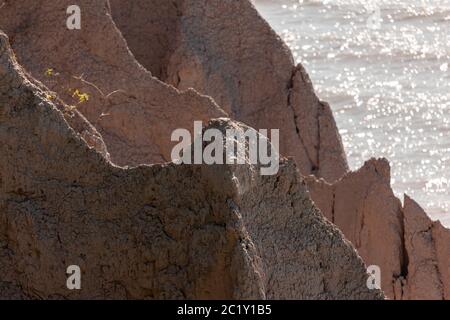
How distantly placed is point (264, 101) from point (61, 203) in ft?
17.3

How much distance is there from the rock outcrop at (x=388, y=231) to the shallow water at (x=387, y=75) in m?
6.87

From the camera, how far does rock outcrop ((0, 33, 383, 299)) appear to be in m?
6.63

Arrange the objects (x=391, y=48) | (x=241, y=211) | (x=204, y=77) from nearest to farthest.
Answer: (x=241, y=211)
(x=204, y=77)
(x=391, y=48)

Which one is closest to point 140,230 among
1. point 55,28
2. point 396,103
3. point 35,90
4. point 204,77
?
point 35,90

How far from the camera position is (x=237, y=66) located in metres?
12.1

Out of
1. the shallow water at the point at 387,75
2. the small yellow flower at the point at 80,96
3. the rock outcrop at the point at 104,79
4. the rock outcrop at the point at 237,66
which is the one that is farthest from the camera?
the shallow water at the point at 387,75

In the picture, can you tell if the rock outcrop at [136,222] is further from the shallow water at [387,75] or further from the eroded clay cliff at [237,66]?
the shallow water at [387,75]

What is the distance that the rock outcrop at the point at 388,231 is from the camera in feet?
35.4

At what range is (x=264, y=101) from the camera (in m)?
12.2

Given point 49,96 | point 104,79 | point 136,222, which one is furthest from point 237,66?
point 136,222

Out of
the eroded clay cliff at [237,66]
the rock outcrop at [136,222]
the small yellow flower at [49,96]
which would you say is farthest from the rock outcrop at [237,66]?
the rock outcrop at [136,222]

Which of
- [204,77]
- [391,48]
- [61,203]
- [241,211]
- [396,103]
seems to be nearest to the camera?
[241,211]

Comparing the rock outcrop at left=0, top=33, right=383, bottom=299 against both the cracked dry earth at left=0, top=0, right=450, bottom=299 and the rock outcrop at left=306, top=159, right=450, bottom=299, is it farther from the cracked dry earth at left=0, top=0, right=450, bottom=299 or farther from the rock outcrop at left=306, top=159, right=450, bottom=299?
the rock outcrop at left=306, top=159, right=450, bottom=299

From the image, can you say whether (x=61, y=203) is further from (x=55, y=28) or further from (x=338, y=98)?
(x=338, y=98)
